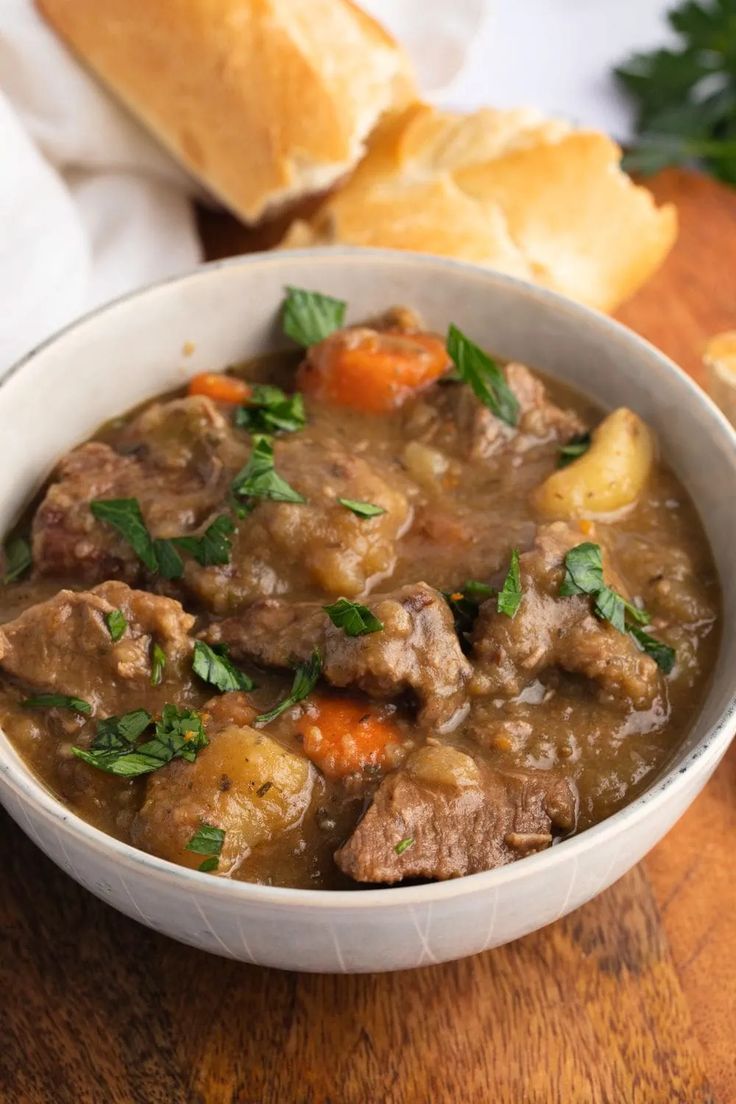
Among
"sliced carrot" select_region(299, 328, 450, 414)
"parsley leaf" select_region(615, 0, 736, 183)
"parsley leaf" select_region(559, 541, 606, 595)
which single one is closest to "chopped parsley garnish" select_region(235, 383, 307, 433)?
"sliced carrot" select_region(299, 328, 450, 414)

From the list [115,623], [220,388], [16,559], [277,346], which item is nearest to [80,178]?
[277,346]

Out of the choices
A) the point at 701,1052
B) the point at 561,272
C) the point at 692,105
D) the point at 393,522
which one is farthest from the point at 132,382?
the point at 692,105

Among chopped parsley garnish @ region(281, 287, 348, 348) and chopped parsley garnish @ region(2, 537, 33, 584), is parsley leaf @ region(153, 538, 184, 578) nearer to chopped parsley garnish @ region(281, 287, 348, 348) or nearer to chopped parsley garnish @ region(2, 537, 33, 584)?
chopped parsley garnish @ region(2, 537, 33, 584)

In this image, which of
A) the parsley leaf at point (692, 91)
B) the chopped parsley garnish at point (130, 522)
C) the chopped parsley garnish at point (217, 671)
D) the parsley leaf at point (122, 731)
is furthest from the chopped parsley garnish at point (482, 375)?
the parsley leaf at point (692, 91)

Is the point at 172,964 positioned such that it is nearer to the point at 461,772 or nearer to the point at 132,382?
the point at 461,772

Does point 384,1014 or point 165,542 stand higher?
point 165,542

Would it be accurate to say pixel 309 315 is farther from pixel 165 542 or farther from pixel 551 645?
pixel 551 645
